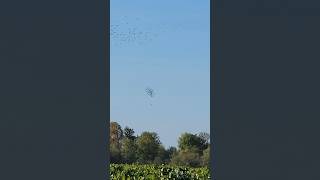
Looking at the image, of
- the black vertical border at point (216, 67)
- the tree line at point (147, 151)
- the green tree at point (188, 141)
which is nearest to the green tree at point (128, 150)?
the tree line at point (147, 151)

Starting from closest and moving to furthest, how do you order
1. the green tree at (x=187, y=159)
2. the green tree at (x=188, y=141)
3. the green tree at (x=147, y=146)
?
1. the green tree at (x=187, y=159)
2. the green tree at (x=147, y=146)
3. the green tree at (x=188, y=141)

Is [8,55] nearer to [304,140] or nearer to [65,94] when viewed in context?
[65,94]

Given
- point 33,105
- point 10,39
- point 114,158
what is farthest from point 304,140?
point 114,158

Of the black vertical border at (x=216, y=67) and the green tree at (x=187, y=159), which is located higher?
the black vertical border at (x=216, y=67)

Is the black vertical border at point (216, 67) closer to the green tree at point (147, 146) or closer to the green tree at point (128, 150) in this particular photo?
the green tree at point (128, 150)

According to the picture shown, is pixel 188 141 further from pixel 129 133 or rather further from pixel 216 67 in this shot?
pixel 216 67

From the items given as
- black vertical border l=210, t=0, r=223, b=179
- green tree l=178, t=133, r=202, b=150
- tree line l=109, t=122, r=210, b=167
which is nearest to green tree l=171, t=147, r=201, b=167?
tree line l=109, t=122, r=210, b=167

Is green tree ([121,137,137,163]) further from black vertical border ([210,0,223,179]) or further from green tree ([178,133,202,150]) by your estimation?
black vertical border ([210,0,223,179])

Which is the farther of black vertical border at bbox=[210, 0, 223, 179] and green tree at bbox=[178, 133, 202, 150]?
green tree at bbox=[178, 133, 202, 150]

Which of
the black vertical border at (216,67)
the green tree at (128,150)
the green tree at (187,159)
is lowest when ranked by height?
the green tree at (187,159)

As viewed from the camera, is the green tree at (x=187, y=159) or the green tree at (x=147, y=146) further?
the green tree at (x=147, y=146)

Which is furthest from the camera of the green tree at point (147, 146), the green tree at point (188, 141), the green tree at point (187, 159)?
the green tree at point (188, 141)

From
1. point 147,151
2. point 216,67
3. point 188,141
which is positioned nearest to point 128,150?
point 147,151

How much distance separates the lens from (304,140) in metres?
4.15
